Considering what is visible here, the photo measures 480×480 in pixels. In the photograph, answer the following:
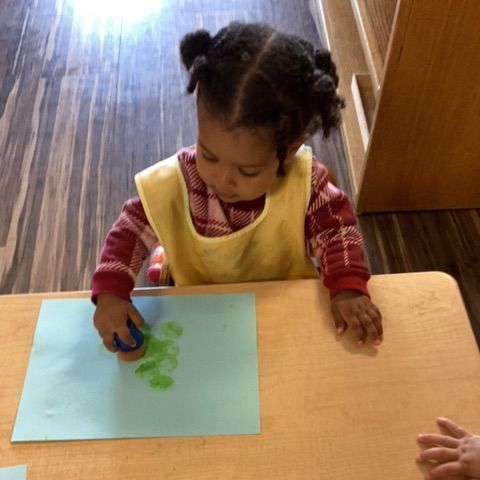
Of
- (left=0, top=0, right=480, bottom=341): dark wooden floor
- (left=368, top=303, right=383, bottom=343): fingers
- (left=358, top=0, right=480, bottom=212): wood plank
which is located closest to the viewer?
(left=368, top=303, right=383, bottom=343): fingers

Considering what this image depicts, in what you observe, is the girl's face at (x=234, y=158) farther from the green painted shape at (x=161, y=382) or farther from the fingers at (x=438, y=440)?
the fingers at (x=438, y=440)

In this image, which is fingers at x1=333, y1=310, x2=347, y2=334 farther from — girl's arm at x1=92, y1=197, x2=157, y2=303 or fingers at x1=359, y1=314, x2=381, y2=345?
girl's arm at x1=92, y1=197, x2=157, y2=303

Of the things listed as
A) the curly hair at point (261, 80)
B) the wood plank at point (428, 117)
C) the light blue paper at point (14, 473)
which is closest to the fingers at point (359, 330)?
the curly hair at point (261, 80)

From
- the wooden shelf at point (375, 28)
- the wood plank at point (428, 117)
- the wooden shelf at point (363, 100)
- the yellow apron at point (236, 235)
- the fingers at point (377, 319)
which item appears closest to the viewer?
the fingers at point (377, 319)

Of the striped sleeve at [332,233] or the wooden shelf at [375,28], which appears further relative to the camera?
the wooden shelf at [375,28]

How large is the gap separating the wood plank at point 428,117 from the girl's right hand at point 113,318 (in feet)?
2.51

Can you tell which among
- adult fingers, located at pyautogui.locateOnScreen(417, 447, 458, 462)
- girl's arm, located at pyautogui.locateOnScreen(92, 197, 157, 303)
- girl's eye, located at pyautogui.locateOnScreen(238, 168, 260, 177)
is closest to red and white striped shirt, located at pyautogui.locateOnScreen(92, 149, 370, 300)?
girl's arm, located at pyautogui.locateOnScreen(92, 197, 157, 303)

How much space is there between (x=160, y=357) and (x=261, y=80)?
0.33 metres

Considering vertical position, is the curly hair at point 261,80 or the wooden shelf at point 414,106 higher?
the curly hair at point 261,80

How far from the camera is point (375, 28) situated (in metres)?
1.39

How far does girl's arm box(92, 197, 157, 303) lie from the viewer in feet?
2.21

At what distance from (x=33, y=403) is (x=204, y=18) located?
172 centimetres

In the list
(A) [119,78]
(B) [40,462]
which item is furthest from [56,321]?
(A) [119,78]

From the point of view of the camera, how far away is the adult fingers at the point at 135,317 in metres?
0.65
